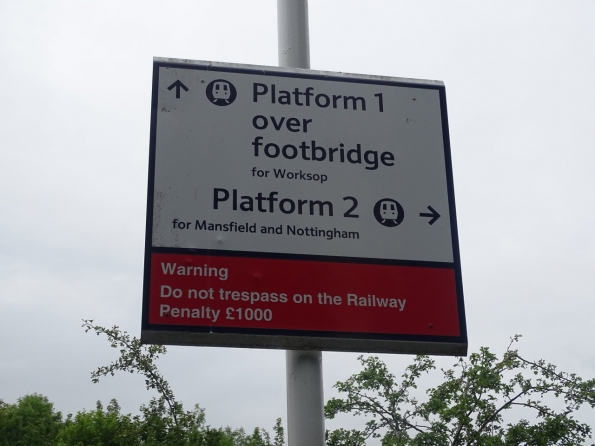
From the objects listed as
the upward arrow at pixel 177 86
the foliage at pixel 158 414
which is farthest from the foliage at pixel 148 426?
the upward arrow at pixel 177 86

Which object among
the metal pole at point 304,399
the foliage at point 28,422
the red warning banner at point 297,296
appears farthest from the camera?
the foliage at point 28,422

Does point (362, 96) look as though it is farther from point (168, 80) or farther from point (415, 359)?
point (415, 359)

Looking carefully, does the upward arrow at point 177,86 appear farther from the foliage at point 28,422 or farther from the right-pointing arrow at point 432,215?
the foliage at point 28,422

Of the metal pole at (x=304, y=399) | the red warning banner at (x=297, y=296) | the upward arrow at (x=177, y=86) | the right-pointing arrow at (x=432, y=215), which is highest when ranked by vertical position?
the upward arrow at (x=177, y=86)

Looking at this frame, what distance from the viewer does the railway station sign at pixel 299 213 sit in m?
3.49

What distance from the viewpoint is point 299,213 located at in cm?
377

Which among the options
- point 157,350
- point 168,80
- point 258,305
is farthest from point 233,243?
point 157,350

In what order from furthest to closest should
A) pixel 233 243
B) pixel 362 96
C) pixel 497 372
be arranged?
pixel 497 372 < pixel 362 96 < pixel 233 243

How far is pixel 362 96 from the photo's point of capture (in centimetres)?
421

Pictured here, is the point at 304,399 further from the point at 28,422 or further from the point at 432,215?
the point at 28,422

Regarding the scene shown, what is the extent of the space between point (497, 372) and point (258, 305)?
8.64m

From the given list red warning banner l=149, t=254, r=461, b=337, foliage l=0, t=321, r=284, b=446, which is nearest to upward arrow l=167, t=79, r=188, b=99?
red warning banner l=149, t=254, r=461, b=337

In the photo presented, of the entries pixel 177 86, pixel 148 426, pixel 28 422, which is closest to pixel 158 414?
pixel 148 426

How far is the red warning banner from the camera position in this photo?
346 centimetres
